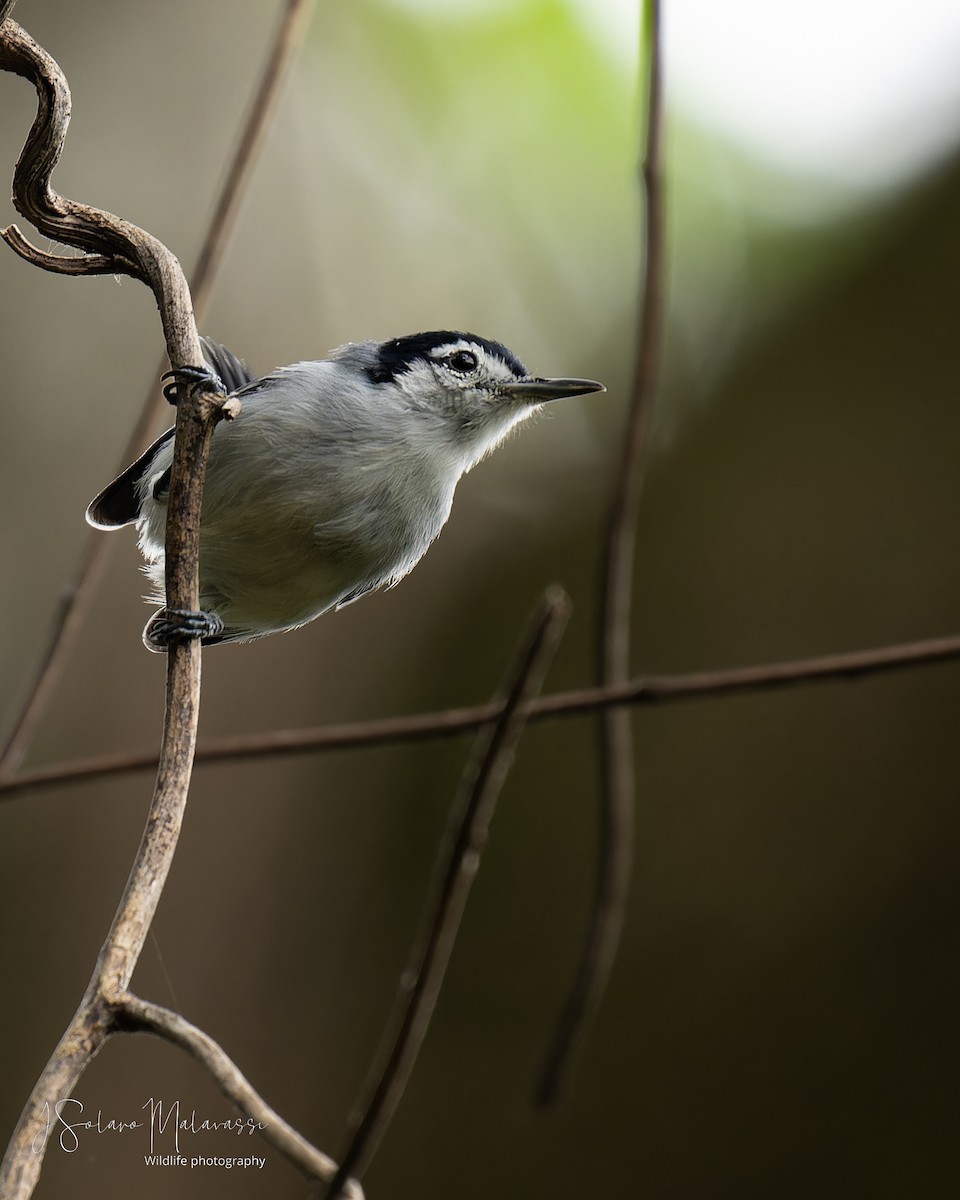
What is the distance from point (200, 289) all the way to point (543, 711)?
31.4 inches

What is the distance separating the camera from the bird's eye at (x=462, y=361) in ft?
8.43

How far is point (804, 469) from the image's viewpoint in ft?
16.2

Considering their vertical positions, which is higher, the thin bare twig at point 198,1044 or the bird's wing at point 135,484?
the bird's wing at point 135,484

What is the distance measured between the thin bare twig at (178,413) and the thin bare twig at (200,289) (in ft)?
1.71

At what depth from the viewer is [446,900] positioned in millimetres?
1129

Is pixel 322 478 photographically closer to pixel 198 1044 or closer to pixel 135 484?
pixel 135 484

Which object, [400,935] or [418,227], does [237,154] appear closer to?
[400,935]

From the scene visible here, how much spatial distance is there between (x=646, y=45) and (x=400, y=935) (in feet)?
11.5

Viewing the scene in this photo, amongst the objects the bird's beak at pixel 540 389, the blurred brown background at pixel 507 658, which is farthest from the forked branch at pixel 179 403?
the blurred brown background at pixel 507 658

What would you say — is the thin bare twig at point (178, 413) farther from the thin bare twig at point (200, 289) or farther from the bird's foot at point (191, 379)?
the thin bare twig at point (200, 289)

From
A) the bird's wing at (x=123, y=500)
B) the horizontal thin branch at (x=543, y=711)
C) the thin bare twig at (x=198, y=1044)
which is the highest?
the bird's wing at (x=123, y=500)

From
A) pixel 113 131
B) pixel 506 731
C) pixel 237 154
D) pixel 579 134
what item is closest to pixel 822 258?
pixel 579 134

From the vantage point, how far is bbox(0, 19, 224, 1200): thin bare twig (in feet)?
3.04

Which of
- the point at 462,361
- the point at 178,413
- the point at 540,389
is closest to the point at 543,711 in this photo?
the point at 178,413
